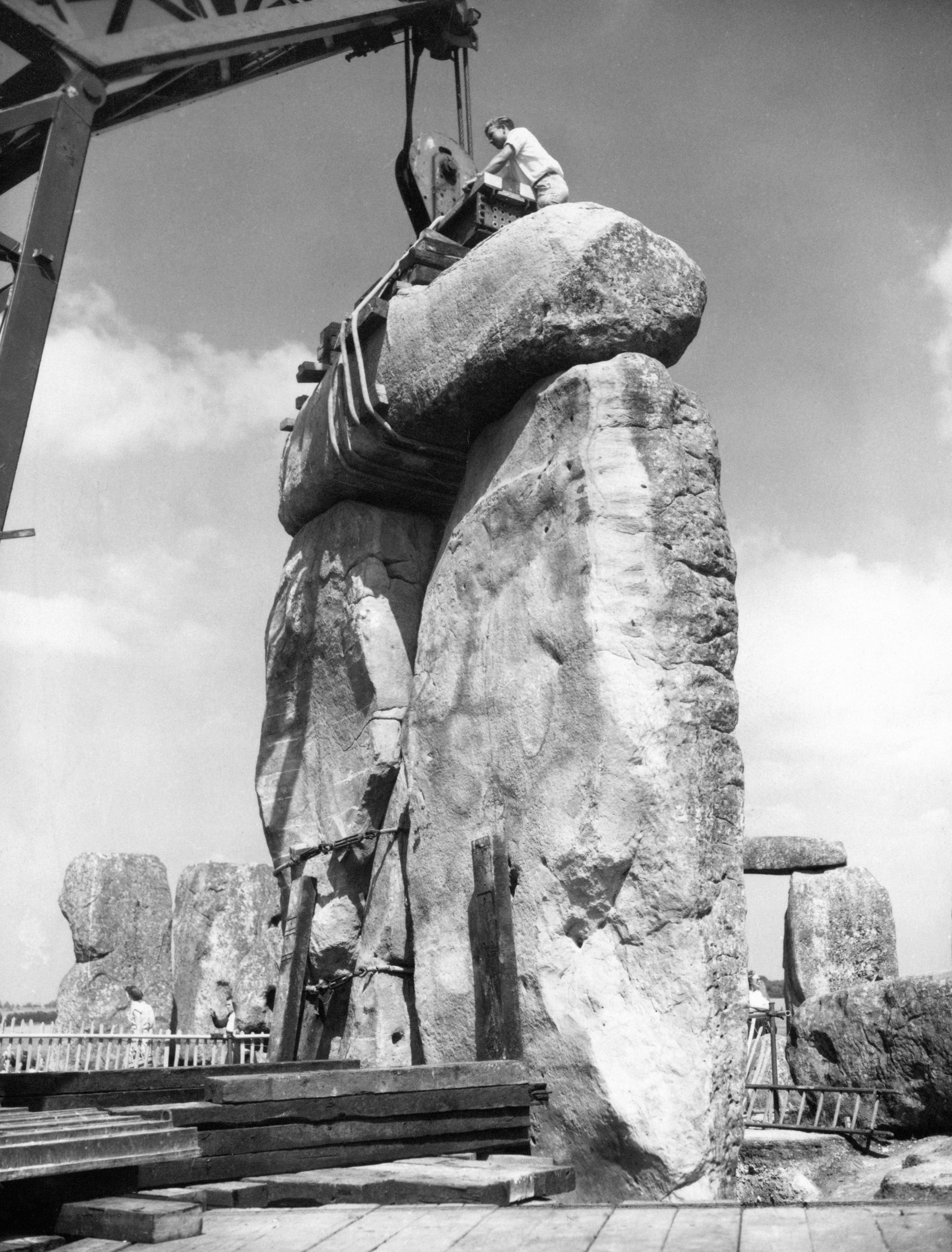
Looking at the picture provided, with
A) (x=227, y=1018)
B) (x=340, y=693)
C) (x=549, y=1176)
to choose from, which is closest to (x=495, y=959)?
(x=549, y=1176)

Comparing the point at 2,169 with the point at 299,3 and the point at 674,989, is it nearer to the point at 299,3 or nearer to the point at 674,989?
the point at 299,3

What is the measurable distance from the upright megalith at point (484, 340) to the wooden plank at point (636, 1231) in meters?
3.75

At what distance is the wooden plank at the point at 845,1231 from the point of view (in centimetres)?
262

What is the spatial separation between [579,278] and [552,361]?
396 mm

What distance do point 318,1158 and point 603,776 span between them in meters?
1.77

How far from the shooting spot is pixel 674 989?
4773 millimetres

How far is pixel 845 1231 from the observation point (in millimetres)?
2779

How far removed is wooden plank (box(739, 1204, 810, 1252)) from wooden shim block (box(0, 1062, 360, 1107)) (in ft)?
7.03

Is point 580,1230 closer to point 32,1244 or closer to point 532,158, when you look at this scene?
point 32,1244

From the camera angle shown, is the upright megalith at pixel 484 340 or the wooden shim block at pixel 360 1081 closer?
the wooden shim block at pixel 360 1081

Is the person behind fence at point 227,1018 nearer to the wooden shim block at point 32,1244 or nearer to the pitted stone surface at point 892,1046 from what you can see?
the pitted stone surface at point 892,1046

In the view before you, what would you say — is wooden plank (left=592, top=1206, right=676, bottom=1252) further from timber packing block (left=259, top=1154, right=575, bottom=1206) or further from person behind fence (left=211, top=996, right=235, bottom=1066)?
person behind fence (left=211, top=996, right=235, bottom=1066)

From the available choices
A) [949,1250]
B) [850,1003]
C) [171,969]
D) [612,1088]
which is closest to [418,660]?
[612,1088]

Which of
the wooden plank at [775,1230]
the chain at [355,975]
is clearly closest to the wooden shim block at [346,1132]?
the wooden plank at [775,1230]
